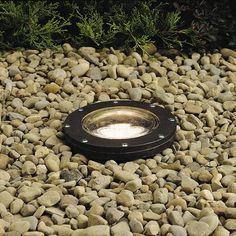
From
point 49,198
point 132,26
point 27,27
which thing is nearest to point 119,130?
point 49,198

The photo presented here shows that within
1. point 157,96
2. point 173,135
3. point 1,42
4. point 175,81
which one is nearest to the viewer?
point 173,135

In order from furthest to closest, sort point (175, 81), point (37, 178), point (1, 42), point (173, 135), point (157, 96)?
1. point (1, 42)
2. point (175, 81)
3. point (157, 96)
4. point (173, 135)
5. point (37, 178)

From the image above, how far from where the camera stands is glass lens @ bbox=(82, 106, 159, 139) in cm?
333

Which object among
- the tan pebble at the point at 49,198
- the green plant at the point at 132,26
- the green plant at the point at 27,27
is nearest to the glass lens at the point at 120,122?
the tan pebble at the point at 49,198

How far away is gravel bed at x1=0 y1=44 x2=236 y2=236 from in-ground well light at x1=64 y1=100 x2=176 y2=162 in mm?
57

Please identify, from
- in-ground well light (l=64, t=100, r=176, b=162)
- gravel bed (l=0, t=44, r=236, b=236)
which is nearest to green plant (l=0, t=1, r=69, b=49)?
gravel bed (l=0, t=44, r=236, b=236)

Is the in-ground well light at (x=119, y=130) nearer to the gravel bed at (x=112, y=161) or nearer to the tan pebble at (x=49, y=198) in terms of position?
the gravel bed at (x=112, y=161)

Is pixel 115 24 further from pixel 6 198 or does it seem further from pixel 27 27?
pixel 6 198

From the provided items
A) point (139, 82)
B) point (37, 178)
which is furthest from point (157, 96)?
point (37, 178)

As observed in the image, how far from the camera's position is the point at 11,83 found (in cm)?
395

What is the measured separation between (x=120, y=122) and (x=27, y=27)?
138 centimetres

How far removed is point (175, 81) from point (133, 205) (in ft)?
4.77

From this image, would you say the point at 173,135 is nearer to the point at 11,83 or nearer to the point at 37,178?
the point at 37,178

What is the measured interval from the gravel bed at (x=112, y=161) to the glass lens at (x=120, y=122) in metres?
0.17
